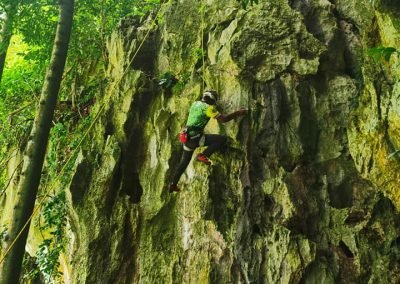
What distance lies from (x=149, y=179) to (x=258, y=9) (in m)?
4.91

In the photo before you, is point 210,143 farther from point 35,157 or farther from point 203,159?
point 35,157

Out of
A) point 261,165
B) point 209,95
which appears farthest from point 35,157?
point 261,165

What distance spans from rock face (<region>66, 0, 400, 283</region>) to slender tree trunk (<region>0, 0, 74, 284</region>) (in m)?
2.32

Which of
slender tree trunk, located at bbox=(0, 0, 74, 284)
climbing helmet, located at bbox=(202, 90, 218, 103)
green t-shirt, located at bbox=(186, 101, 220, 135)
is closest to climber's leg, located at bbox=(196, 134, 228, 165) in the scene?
green t-shirt, located at bbox=(186, 101, 220, 135)

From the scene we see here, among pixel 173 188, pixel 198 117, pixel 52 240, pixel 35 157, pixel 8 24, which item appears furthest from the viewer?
pixel 52 240

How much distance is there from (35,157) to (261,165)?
4673 millimetres

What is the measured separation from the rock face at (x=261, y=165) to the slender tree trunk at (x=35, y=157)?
2323 millimetres

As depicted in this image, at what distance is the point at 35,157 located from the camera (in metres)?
5.23

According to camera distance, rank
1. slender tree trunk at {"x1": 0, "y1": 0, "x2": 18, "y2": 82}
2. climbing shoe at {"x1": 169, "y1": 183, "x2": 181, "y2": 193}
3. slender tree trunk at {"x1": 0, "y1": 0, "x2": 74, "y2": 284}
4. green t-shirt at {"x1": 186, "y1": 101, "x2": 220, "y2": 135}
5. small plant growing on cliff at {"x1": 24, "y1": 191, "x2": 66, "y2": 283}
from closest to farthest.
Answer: slender tree trunk at {"x1": 0, "y1": 0, "x2": 74, "y2": 284}, slender tree trunk at {"x1": 0, "y1": 0, "x2": 18, "y2": 82}, green t-shirt at {"x1": 186, "y1": 101, "x2": 220, "y2": 135}, climbing shoe at {"x1": 169, "y1": 183, "x2": 181, "y2": 193}, small plant growing on cliff at {"x1": 24, "y1": 191, "x2": 66, "y2": 283}

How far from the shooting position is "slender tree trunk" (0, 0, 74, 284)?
195 inches

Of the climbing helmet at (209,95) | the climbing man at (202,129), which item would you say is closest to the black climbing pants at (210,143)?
the climbing man at (202,129)

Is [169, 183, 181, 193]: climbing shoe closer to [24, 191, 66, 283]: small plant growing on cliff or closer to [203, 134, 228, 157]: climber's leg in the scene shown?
[203, 134, 228, 157]: climber's leg

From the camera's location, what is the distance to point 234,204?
26.8 ft

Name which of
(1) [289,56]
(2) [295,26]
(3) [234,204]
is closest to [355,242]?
(3) [234,204]
